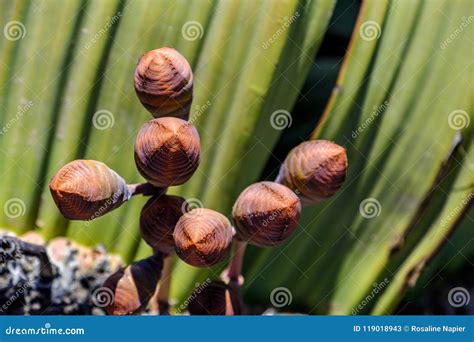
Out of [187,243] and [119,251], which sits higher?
[187,243]

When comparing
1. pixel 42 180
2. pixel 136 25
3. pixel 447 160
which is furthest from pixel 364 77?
pixel 42 180

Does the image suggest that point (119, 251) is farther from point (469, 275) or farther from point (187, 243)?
point (469, 275)

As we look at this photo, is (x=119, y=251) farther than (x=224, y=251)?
Yes

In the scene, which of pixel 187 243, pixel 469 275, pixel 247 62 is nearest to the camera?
pixel 187 243

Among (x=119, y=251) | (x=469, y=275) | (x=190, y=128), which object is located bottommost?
(x=119, y=251)

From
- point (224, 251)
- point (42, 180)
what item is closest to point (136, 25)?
point (42, 180)

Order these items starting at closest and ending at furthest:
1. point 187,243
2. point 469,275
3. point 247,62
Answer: point 187,243 < point 247,62 < point 469,275
